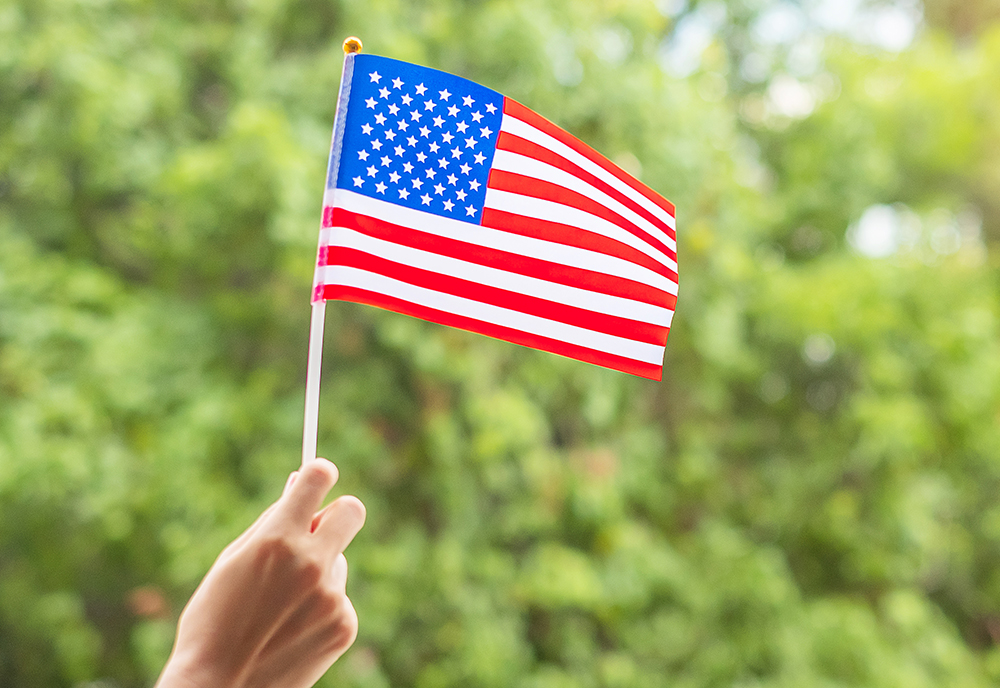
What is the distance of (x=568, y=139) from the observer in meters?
1.66

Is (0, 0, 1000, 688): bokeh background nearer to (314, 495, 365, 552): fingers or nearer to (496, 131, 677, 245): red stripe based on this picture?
(496, 131, 677, 245): red stripe

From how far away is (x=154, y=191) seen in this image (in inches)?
139

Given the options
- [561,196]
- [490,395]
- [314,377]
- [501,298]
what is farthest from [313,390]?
[490,395]

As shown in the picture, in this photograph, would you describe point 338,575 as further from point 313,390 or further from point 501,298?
point 501,298

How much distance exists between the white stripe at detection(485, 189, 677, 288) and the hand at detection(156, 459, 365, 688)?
78 centimetres

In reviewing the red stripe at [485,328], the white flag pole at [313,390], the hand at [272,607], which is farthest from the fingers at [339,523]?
the red stripe at [485,328]

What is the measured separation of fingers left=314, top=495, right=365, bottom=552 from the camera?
1.02 metres

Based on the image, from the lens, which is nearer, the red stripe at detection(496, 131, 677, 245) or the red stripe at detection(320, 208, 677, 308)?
the red stripe at detection(320, 208, 677, 308)

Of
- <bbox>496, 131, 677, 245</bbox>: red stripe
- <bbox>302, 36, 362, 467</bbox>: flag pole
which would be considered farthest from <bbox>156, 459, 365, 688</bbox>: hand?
<bbox>496, 131, 677, 245</bbox>: red stripe

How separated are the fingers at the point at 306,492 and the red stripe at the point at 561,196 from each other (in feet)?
2.60

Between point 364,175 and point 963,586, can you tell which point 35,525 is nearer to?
point 364,175

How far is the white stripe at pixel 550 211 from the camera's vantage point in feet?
5.17

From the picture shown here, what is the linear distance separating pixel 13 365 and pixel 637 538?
10.6 feet

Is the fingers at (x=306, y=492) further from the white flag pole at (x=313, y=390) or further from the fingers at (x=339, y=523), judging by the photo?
the white flag pole at (x=313, y=390)
